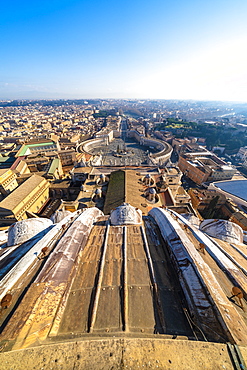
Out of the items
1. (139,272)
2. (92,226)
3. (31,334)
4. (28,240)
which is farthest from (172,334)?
(28,240)

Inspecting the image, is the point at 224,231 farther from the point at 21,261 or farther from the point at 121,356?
the point at 21,261

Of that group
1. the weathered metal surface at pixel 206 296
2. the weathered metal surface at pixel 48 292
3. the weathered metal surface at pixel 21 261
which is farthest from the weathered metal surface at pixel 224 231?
the weathered metal surface at pixel 21 261

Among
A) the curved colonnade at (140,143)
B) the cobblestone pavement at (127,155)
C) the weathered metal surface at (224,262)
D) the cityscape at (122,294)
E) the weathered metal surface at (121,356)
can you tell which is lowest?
the cobblestone pavement at (127,155)

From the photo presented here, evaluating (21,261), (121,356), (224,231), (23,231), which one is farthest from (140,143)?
(121,356)

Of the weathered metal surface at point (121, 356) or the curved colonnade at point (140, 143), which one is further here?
the curved colonnade at point (140, 143)

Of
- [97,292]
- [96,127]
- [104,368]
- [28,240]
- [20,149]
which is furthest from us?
[96,127]

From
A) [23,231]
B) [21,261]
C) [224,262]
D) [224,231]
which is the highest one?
[21,261]

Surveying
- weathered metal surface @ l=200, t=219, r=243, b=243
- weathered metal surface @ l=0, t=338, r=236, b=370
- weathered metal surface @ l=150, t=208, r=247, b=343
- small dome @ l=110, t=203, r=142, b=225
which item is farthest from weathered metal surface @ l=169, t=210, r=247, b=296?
small dome @ l=110, t=203, r=142, b=225

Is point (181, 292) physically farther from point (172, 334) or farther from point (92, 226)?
point (92, 226)

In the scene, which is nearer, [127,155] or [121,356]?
[121,356]

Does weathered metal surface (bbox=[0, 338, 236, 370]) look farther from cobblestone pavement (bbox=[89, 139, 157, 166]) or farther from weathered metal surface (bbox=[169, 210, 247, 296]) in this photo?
cobblestone pavement (bbox=[89, 139, 157, 166])

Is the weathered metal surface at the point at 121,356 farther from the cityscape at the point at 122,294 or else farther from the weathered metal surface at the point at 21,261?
Answer: the weathered metal surface at the point at 21,261
